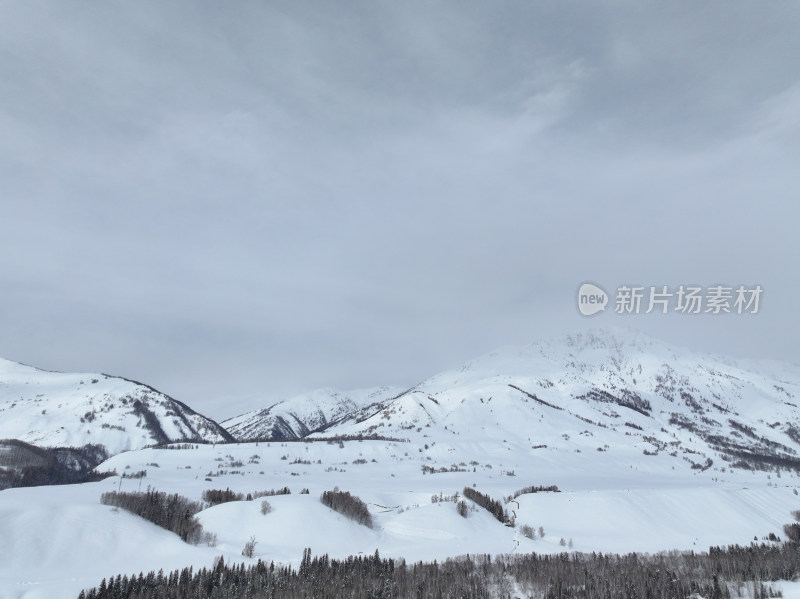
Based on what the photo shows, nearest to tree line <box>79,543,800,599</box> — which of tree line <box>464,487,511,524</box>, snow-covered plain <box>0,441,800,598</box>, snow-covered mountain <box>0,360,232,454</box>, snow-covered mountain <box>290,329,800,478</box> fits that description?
snow-covered plain <box>0,441,800,598</box>

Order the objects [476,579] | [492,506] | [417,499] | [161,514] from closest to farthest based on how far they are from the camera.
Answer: [476,579]
[161,514]
[492,506]
[417,499]

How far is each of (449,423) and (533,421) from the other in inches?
500

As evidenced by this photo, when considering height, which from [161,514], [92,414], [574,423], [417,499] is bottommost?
[417,499]

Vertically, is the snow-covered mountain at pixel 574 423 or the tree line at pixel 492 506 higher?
the snow-covered mountain at pixel 574 423

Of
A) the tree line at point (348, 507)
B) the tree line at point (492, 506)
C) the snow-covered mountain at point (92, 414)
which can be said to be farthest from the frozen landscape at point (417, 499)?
the snow-covered mountain at point (92, 414)

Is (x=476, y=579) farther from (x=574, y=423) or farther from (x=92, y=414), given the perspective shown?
(x=92, y=414)

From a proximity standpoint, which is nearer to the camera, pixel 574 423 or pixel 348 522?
pixel 348 522

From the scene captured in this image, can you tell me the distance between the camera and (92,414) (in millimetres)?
116750

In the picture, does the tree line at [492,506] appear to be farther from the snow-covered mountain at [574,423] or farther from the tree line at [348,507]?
the snow-covered mountain at [574,423]

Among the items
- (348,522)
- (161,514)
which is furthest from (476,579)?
(161,514)

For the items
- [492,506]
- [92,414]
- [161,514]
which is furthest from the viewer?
[92,414]

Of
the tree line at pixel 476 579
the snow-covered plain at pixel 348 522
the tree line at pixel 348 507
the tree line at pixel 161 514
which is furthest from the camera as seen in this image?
the tree line at pixel 348 507

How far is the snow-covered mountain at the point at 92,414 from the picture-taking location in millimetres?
106938

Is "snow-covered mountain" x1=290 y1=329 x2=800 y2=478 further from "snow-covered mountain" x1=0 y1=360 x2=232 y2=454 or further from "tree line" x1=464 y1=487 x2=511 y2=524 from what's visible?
"snow-covered mountain" x1=0 y1=360 x2=232 y2=454
